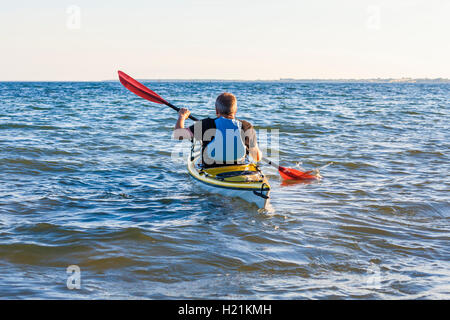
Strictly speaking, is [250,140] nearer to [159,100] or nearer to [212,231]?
[212,231]

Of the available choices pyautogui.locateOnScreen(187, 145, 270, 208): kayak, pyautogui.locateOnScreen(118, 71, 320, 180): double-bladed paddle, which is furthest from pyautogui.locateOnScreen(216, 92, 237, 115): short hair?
pyautogui.locateOnScreen(118, 71, 320, 180): double-bladed paddle

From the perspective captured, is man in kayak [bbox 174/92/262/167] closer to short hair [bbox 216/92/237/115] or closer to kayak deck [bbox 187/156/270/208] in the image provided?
short hair [bbox 216/92/237/115]

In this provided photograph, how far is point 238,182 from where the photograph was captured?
602 centimetres

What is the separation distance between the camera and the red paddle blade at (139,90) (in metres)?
8.56

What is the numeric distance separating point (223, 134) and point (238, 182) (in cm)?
72

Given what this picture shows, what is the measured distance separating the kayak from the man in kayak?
16cm

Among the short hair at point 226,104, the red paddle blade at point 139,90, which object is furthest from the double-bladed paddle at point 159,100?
the short hair at point 226,104

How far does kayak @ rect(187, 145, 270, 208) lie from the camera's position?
5.78 metres

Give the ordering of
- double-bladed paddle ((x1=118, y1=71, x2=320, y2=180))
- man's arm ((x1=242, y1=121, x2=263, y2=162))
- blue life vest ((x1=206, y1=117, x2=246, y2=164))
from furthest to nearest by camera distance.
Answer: double-bladed paddle ((x1=118, y1=71, x2=320, y2=180)) → man's arm ((x1=242, y1=121, x2=263, y2=162)) → blue life vest ((x1=206, y1=117, x2=246, y2=164))

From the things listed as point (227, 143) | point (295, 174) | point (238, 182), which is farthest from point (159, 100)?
point (238, 182)

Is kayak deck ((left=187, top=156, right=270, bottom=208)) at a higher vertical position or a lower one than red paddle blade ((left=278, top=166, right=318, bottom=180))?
higher

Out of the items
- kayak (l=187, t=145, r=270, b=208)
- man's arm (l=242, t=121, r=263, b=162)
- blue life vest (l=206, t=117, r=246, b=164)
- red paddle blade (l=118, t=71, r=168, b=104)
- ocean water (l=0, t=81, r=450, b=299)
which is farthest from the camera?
red paddle blade (l=118, t=71, r=168, b=104)

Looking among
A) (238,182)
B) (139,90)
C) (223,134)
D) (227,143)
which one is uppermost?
(139,90)

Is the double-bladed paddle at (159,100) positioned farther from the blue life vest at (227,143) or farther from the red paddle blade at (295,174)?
the blue life vest at (227,143)
